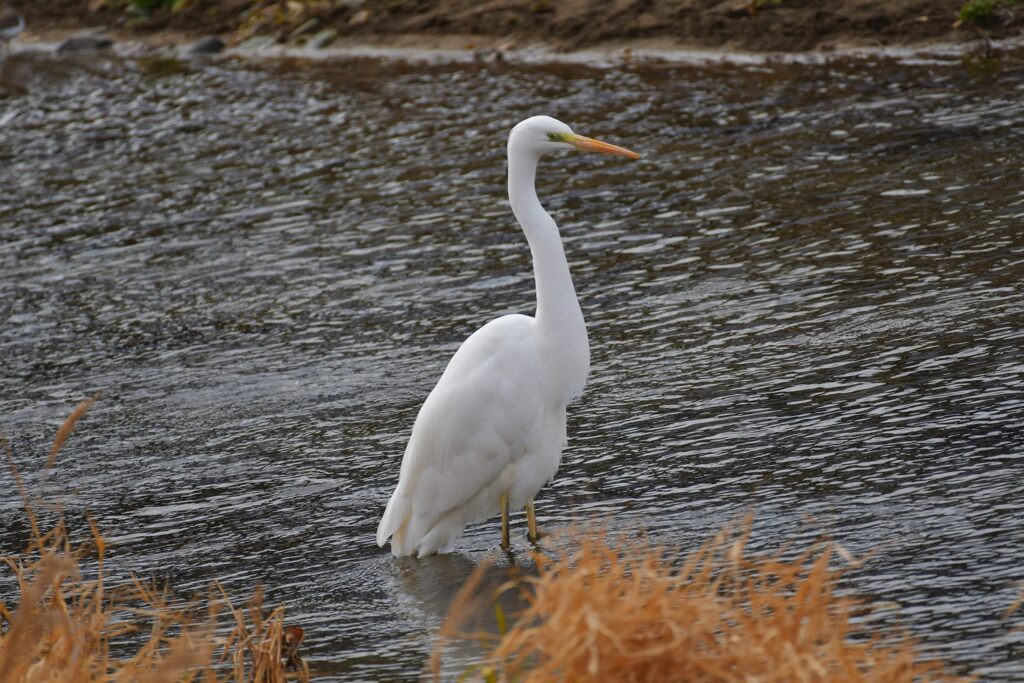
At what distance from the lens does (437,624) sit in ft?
19.2

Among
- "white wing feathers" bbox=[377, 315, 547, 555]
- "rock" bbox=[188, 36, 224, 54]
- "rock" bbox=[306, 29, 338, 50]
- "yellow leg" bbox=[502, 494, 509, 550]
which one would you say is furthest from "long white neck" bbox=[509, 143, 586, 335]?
"rock" bbox=[188, 36, 224, 54]

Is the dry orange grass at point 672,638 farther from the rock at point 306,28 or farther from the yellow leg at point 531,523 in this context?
the rock at point 306,28

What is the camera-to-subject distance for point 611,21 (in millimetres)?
17594

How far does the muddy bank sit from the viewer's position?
49.8 ft

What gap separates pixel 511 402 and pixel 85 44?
20652mm

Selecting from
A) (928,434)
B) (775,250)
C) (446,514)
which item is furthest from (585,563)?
(775,250)

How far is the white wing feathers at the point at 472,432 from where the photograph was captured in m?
6.26

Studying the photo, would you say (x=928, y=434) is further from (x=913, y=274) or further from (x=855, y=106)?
(x=855, y=106)

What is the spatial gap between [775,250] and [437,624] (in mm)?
4937

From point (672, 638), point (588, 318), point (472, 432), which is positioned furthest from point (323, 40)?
point (672, 638)

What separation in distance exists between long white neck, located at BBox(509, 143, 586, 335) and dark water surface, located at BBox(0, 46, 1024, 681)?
39.1 inches

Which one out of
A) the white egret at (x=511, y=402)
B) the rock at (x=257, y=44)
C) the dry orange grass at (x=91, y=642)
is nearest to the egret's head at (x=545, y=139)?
→ the white egret at (x=511, y=402)

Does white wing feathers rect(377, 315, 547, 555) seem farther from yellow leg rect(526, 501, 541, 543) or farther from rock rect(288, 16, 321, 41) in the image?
rock rect(288, 16, 321, 41)

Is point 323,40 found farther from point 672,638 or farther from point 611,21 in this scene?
point 672,638
